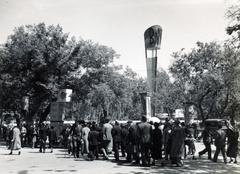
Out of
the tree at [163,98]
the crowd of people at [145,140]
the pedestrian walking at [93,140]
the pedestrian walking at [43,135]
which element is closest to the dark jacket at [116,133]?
the crowd of people at [145,140]

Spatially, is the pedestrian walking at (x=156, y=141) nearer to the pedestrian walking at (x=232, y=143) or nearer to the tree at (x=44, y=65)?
the pedestrian walking at (x=232, y=143)

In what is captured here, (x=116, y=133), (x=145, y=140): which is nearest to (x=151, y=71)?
(x=116, y=133)

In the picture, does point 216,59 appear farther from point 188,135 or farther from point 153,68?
point 188,135

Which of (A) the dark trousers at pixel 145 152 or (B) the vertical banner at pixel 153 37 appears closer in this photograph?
(A) the dark trousers at pixel 145 152

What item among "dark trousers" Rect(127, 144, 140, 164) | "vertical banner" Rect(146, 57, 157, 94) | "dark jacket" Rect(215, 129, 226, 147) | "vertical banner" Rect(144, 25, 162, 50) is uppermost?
"vertical banner" Rect(144, 25, 162, 50)

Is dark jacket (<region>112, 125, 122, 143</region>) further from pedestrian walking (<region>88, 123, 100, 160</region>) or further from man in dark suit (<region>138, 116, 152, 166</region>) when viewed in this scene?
man in dark suit (<region>138, 116, 152, 166</region>)

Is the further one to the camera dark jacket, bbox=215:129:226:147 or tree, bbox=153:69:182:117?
tree, bbox=153:69:182:117

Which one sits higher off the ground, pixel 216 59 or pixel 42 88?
pixel 216 59

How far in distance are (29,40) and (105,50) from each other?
9069mm

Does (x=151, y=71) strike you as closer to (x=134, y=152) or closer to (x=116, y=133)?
(x=116, y=133)

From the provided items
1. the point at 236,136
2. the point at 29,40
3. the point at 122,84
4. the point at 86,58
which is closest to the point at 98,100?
the point at 122,84

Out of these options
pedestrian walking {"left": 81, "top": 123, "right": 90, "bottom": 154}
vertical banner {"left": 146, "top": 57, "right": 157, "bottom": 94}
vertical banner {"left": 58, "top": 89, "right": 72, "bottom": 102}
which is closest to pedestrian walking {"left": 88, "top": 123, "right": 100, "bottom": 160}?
pedestrian walking {"left": 81, "top": 123, "right": 90, "bottom": 154}

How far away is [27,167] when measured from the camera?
48.0ft

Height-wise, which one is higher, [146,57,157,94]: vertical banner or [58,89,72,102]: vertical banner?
[146,57,157,94]: vertical banner
